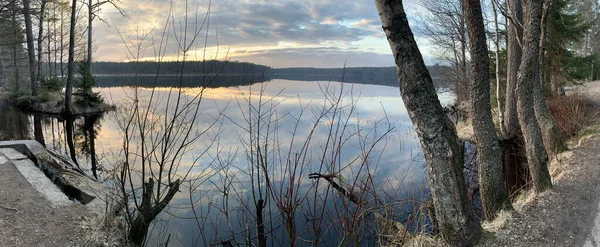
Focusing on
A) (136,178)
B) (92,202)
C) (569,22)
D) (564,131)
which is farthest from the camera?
(569,22)

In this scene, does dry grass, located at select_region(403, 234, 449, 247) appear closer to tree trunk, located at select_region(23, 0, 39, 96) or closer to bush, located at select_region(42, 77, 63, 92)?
tree trunk, located at select_region(23, 0, 39, 96)

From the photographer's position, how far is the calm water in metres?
4.41

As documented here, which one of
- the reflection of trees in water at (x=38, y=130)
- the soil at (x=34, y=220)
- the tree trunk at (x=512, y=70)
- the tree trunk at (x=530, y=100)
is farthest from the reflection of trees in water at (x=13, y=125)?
the tree trunk at (x=512, y=70)

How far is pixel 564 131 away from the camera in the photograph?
10.7 metres

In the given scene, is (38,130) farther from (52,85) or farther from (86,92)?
(52,85)

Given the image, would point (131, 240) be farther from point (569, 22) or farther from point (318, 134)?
point (569, 22)

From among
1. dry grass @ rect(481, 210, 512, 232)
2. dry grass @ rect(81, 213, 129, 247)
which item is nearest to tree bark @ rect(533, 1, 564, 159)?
dry grass @ rect(481, 210, 512, 232)

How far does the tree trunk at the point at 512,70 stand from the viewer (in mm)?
9547

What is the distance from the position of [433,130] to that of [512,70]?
26.2 feet

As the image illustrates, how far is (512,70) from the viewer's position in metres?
9.79

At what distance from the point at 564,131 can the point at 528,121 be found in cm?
653

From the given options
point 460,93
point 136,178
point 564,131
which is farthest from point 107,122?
point 460,93

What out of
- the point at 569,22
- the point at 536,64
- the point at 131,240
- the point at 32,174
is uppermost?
the point at 569,22

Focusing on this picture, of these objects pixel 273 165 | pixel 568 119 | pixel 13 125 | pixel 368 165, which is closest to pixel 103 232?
pixel 273 165
